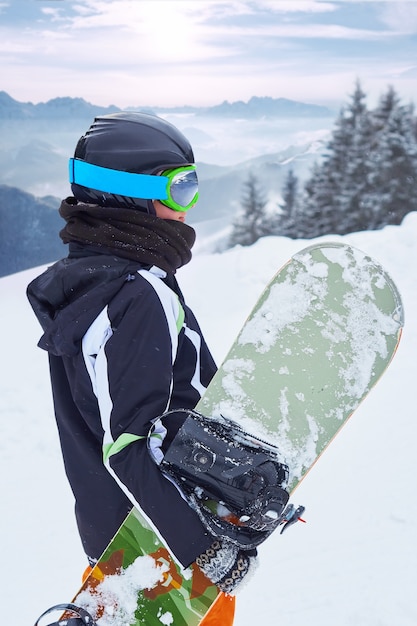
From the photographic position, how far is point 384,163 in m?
27.5

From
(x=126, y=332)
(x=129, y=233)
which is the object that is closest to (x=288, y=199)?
(x=129, y=233)

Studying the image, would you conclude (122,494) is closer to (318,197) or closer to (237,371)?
(237,371)

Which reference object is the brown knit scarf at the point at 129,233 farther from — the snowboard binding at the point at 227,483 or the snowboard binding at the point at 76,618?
the snowboard binding at the point at 76,618

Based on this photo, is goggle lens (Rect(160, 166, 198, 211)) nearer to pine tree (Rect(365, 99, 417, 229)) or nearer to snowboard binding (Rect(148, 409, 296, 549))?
snowboard binding (Rect(148, 409, 296, 549))

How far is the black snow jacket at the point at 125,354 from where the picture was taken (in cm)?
128

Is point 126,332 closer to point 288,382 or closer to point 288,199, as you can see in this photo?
point 288,382

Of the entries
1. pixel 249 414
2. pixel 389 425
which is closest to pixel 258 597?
pixel 249 414

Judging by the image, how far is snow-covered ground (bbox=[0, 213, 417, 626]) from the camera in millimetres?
2736

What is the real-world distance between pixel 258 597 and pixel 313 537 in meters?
0.54

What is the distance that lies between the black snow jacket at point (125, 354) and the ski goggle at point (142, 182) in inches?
7.9

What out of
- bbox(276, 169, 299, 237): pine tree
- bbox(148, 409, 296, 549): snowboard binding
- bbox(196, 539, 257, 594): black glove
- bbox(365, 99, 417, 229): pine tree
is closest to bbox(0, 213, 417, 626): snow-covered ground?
bbox(196, 539, 257, 594): black glove

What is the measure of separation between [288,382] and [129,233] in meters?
0.67

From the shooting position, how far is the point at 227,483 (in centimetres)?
129

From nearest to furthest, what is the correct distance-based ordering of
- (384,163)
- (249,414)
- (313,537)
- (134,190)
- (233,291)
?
(134,190) → (249,414) → (313,537) → (233,291) → (384,163)
